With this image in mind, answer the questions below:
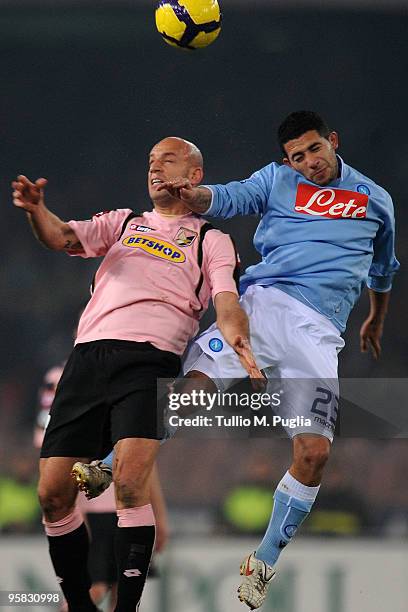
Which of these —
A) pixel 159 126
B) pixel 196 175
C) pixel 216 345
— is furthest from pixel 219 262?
pixel 159 126

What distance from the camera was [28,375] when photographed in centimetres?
617

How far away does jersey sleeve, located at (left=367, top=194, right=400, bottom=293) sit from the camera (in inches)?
157

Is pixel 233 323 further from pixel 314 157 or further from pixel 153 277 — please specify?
pixel 314 157

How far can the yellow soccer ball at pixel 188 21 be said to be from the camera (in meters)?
4.04

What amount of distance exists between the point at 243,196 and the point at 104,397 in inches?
35.9

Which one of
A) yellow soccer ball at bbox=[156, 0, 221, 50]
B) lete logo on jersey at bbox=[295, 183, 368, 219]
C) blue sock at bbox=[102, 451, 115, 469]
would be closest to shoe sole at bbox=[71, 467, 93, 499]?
blue sock at bbox=[102, 451, 115, 469]

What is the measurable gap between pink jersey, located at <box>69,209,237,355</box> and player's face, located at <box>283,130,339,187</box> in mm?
416

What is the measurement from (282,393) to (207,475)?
2163 millimetres

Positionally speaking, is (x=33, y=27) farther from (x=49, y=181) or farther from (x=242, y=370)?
(x=242, y=370)

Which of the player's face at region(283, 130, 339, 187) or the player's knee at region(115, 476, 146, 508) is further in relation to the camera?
the player's face at region(283, 130, 339, 187)

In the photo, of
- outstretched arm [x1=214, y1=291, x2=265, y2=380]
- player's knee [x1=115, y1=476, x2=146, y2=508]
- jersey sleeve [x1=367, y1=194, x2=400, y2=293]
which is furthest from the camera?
jersey sleeve [x1=367, y1=194, x2=400, y2=293]

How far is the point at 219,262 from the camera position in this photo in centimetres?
371

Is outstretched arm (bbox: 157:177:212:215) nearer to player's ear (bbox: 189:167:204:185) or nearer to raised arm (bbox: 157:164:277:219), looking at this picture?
raised arm (bbox: 157:164:277:219)

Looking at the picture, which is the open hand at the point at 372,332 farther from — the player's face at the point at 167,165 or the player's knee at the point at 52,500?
the player's knee at the point at 52,500
